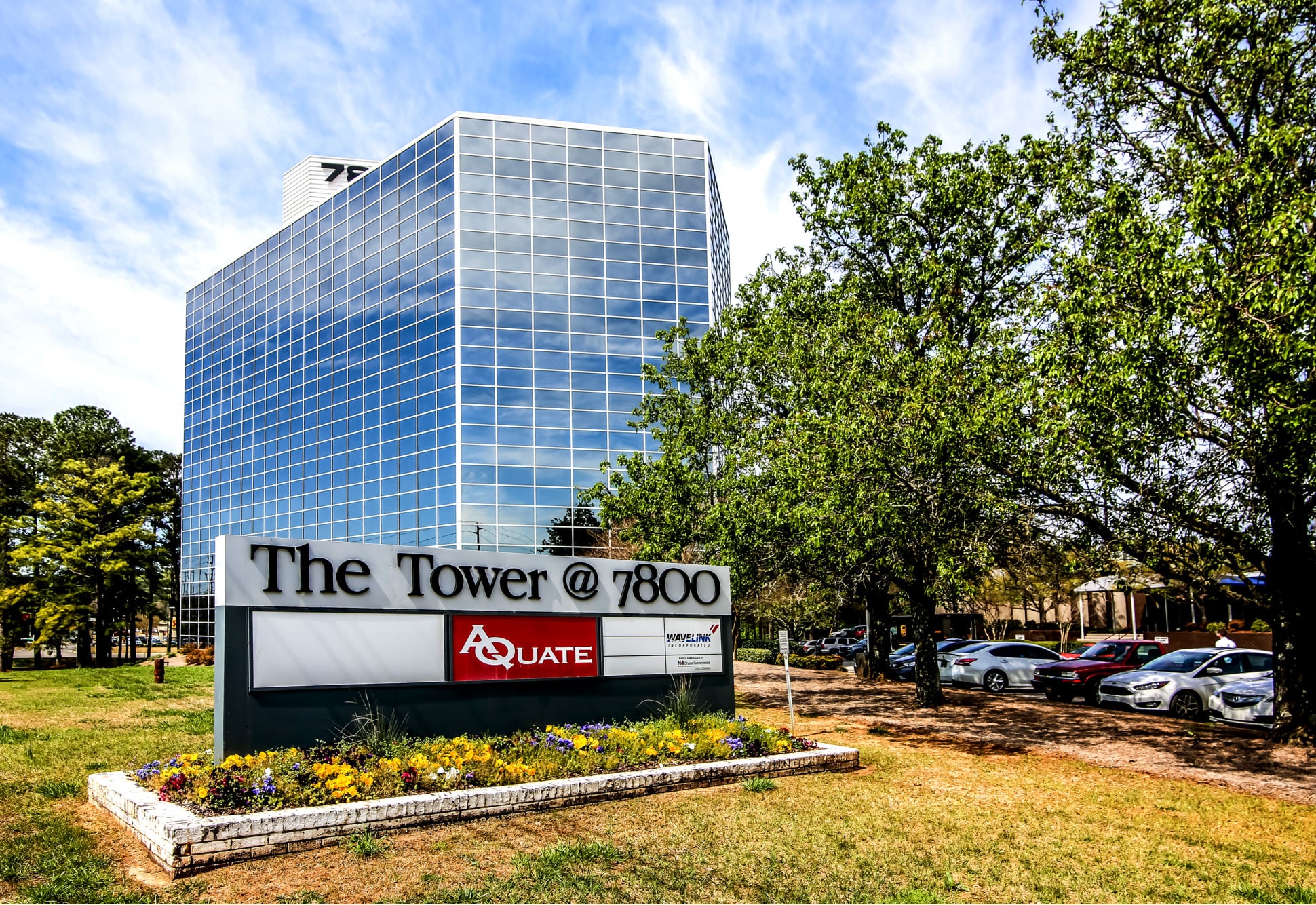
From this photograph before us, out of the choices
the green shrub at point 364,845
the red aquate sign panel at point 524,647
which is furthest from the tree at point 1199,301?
the green shrub at point 364,845

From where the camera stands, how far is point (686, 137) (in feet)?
147

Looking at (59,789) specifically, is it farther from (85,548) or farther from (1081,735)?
(85,548)

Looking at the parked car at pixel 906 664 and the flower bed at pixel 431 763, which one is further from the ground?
the flower bed at pixel 431 763

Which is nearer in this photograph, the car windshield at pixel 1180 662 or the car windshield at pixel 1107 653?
the car windshield at pixel 1180 662

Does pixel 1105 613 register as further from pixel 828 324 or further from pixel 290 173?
pixel 290 173

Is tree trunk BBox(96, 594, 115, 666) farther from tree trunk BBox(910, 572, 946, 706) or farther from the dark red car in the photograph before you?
the dark red car

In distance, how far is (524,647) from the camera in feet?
40.7

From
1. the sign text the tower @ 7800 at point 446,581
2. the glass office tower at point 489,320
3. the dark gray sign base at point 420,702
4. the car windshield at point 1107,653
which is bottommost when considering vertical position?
the car windshield at point 1107,653

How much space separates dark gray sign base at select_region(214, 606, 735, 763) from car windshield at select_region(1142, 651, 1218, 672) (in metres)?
11.1

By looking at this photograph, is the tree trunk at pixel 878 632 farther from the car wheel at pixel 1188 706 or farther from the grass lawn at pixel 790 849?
the grass lawn at pixel 790 849

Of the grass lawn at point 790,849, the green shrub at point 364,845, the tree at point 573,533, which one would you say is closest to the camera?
the grass lawn at point 790,849

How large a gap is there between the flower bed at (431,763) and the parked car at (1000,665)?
1478 centimetres

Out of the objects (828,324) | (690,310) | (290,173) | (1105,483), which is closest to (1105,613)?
(690,310)

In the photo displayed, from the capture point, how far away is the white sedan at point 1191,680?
18.4 meters
